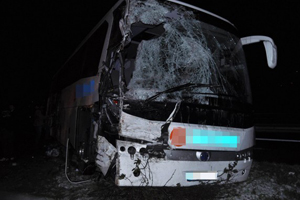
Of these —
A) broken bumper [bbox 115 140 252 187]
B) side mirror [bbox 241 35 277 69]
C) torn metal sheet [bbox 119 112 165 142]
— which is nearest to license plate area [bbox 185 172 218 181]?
broken bumper [bbox 115 140 252 187]

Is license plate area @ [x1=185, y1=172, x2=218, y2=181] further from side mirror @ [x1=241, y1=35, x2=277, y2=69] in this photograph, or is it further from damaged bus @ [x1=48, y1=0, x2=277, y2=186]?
side mirror @ [x1=241, y1=35, x2=277, y2=69]

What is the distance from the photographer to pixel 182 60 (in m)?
3.46

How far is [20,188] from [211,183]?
3367 millimetres

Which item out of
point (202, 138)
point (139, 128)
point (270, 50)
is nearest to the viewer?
point (139, 128)

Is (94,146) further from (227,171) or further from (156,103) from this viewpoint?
(227,171)

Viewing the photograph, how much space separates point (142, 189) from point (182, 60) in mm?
2086

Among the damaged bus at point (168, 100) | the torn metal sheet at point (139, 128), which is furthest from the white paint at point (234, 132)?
the torn metal sheet at point (139, 128)

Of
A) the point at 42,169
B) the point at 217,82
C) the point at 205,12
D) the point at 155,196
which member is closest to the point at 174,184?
the point at 155,196

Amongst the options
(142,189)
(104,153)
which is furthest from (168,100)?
(142,189)

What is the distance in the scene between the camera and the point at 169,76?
327cm

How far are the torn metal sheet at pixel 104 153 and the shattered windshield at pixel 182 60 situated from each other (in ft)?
2.33

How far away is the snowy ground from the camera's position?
140 inches

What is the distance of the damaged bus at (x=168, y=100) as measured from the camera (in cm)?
294

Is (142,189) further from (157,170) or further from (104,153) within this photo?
(104,153)
